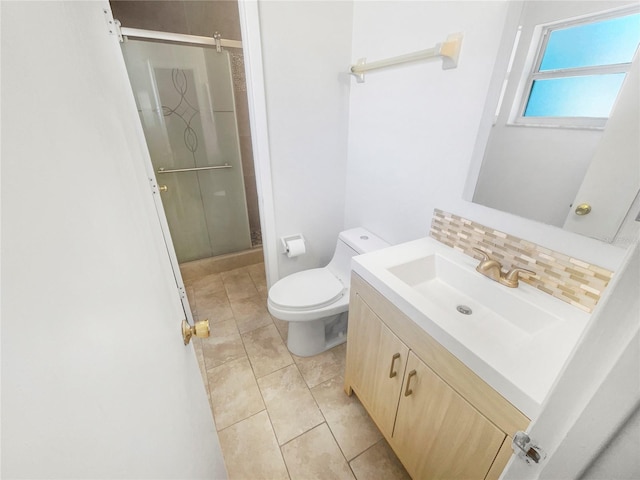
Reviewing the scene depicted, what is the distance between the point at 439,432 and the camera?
87cm

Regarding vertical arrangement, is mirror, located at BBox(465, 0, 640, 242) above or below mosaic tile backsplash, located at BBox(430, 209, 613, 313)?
above

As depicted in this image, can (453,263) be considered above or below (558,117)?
below

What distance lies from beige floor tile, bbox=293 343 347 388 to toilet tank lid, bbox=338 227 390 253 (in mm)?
706

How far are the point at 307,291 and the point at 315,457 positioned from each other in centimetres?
79

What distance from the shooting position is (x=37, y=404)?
0.70ft

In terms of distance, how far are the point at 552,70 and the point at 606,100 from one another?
0.20 m

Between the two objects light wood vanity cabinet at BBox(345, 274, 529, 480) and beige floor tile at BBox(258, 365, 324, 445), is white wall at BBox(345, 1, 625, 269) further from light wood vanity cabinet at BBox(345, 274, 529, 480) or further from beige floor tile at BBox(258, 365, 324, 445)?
beige floor tile at BBox(258, 365, 324, 445)

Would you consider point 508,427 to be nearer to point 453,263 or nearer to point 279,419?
point 453,263

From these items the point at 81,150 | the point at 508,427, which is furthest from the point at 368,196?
the point at 81,150

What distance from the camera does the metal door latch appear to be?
1.23ft

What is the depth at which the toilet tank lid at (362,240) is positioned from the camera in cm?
158

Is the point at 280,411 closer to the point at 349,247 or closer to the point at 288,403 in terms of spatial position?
the point at 288,403

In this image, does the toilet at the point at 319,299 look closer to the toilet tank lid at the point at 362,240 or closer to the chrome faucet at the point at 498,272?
the toilet tank lid at the point at 362,240

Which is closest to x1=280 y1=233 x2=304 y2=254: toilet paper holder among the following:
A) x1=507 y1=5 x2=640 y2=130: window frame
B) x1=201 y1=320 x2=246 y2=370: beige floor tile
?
x1=201 y1=320 x2=246 y2=370: beige floor tile
